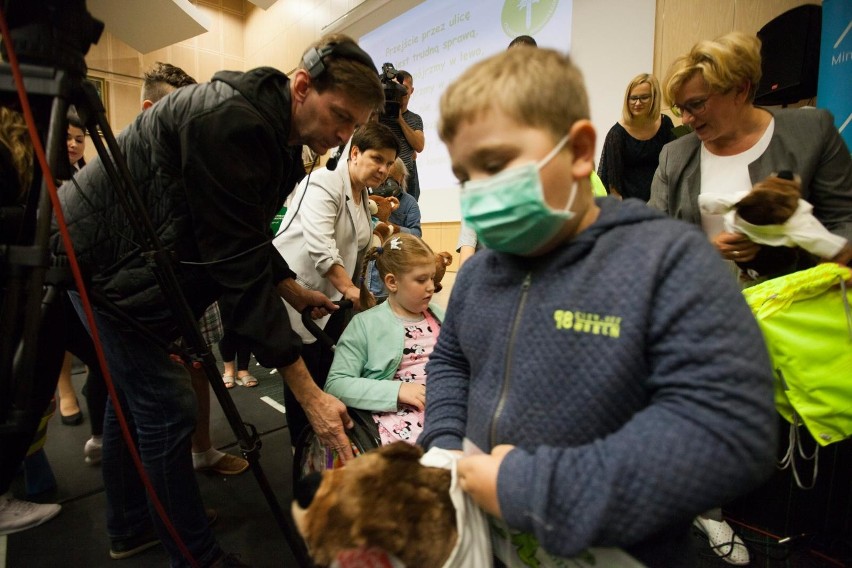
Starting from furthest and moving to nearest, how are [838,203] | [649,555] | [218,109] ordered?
1. [838,203]
2. [218,109]
3. [649,555]

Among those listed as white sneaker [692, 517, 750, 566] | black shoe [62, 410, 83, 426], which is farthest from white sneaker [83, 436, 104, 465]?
white sneaker [692, 517, 750, 566]

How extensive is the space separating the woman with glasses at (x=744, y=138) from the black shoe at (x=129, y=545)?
2.10 metres

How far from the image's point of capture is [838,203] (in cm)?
124

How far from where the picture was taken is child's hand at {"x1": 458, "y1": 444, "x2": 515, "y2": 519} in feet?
1.77

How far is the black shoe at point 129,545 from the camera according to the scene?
153 cm

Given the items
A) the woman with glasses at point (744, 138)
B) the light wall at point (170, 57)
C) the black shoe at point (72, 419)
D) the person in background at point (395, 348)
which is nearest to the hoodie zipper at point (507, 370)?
the person in background at point (395, 348)

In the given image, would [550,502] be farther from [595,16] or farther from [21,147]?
[595,16]

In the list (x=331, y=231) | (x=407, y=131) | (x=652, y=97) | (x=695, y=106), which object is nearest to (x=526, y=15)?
(x=407, y=131)

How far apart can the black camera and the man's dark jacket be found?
136cm

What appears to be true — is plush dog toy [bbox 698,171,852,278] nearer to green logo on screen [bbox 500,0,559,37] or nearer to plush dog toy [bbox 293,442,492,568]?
plush dog toy [bbox 293,442,492,568]

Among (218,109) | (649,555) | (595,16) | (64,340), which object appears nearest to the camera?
(649,555)

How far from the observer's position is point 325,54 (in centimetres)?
108

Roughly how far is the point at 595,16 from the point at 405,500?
325 cm

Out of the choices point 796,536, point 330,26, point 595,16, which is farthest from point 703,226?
point 330,26
